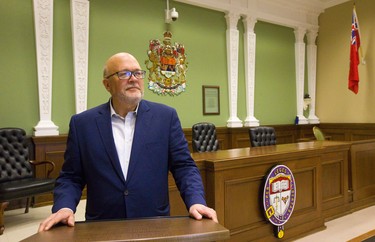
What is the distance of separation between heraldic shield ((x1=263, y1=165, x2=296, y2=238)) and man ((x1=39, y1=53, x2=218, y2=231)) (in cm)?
148

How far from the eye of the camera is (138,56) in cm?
524

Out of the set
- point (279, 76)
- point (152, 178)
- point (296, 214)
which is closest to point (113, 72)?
point (152, 178)

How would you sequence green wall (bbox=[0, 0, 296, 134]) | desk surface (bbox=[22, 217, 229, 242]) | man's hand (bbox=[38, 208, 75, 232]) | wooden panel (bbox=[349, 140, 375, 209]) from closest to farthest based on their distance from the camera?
1. desk surface (bbox=[22, 217, 229, 242])
2. man's hand (bbox=[38, 208, 75, 232])
3. wooden panel (bbox=[349, 140, 375, 209])
4. green wall (bbox=[0, 0, 296, 134])

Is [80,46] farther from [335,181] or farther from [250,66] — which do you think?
[335,181]

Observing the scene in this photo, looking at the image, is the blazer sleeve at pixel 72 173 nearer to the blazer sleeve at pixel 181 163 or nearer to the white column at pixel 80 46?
the blazer sleeve at pixel 181 163

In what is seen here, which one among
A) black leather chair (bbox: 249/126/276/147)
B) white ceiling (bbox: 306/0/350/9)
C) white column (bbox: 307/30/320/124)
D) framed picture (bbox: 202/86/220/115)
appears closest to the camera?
black leather chair (bbox: 249/126/276/147)

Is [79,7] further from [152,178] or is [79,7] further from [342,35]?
[342,35]

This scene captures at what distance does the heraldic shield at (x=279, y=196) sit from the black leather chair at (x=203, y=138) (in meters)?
1.68

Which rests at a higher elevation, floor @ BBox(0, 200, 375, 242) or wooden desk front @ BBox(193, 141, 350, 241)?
wooden desk front @ BBox(193, 141, 350, 241)

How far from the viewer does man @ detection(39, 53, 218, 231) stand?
4.53ft

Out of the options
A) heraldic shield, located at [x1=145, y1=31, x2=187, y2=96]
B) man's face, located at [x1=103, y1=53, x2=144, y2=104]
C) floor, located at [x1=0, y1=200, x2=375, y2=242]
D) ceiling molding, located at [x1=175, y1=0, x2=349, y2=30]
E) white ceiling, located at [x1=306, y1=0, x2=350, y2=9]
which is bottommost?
floor, located at [x1=0, y1=200, x2=375, y2=242]

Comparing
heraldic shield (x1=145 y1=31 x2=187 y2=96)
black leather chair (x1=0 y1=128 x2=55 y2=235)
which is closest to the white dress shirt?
black leather chair (x1=0 y1=128 x2=55 y2=235)

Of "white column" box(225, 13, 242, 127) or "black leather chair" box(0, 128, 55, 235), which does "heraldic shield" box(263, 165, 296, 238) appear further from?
"white column" box(225, 13, 242, 127)

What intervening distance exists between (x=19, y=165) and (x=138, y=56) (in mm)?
2522
